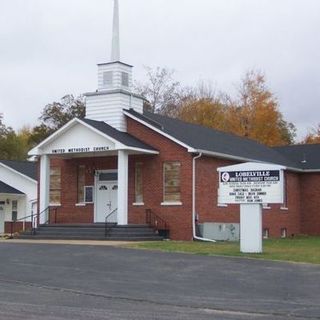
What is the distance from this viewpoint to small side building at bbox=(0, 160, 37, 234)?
44.4m

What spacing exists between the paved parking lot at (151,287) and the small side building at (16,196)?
23.3 meters

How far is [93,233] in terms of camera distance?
29.2 meters

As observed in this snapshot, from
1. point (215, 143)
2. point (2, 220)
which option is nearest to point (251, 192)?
point (215, 143)

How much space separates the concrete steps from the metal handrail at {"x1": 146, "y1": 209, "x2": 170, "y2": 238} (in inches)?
26.2

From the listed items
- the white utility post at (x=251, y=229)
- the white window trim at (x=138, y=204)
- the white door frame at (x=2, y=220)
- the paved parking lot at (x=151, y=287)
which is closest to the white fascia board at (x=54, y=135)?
the white window trim at (x=138, y=204)

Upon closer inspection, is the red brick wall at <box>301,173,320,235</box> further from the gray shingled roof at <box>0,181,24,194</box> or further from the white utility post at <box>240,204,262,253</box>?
the gray shingled roof at <box>0,181,24,194</box>

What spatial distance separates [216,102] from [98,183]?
34.3 m

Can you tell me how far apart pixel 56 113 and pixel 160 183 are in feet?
147

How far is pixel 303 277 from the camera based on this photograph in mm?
16188

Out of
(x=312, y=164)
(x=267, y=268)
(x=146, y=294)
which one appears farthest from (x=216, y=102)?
(x=146, y=294)

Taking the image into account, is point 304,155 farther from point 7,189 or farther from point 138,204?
point 7,189

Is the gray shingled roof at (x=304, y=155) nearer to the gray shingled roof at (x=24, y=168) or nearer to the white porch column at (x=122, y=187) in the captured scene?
the white porch column at (x=122, y=187)

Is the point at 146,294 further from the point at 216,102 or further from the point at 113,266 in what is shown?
the point at 216,102

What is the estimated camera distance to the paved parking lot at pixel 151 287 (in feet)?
37.8
